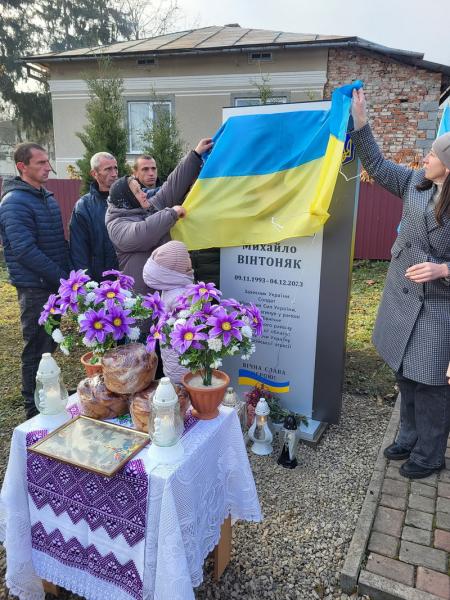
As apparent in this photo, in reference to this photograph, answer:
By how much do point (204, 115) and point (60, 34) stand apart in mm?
11249

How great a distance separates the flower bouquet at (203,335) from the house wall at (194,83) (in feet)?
34.0

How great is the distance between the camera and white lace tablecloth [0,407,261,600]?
1.53 metres

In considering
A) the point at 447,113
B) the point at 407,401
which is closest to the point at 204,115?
the point at 447,113

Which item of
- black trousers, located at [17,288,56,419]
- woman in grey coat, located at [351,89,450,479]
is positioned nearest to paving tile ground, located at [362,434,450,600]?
woman in grey coat, located at [351,89,450,479]

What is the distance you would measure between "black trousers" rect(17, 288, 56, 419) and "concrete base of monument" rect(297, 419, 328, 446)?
203 cm

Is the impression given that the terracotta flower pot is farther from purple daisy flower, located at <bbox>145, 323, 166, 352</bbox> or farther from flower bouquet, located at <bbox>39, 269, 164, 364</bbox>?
flower bouquet, located at <bbox>39, 269, 164, 364</bbox>

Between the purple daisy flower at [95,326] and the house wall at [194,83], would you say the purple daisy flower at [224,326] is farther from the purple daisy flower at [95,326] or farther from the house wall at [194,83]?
the house wall at [194,83]

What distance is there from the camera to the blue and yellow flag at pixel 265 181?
9.62 ft

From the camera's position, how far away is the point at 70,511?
1743mm

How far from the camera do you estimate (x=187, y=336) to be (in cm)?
176

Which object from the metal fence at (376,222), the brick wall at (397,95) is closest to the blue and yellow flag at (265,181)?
the metal fence at (376,222)

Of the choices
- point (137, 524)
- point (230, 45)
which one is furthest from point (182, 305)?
point (230, 45)

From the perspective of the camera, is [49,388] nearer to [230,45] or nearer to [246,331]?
[246,331]

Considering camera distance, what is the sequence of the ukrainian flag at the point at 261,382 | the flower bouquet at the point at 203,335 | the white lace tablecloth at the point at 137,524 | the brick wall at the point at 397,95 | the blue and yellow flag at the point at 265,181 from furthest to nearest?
1. the brick wall at the point at 397,95
2. the ukrainian flag at the point at 261,382
3. the blue and yellow flag at the point at 265,181
4. the flower bouquet at the point at 203,335
5. the white lace tablecloth at the point at 137,524
